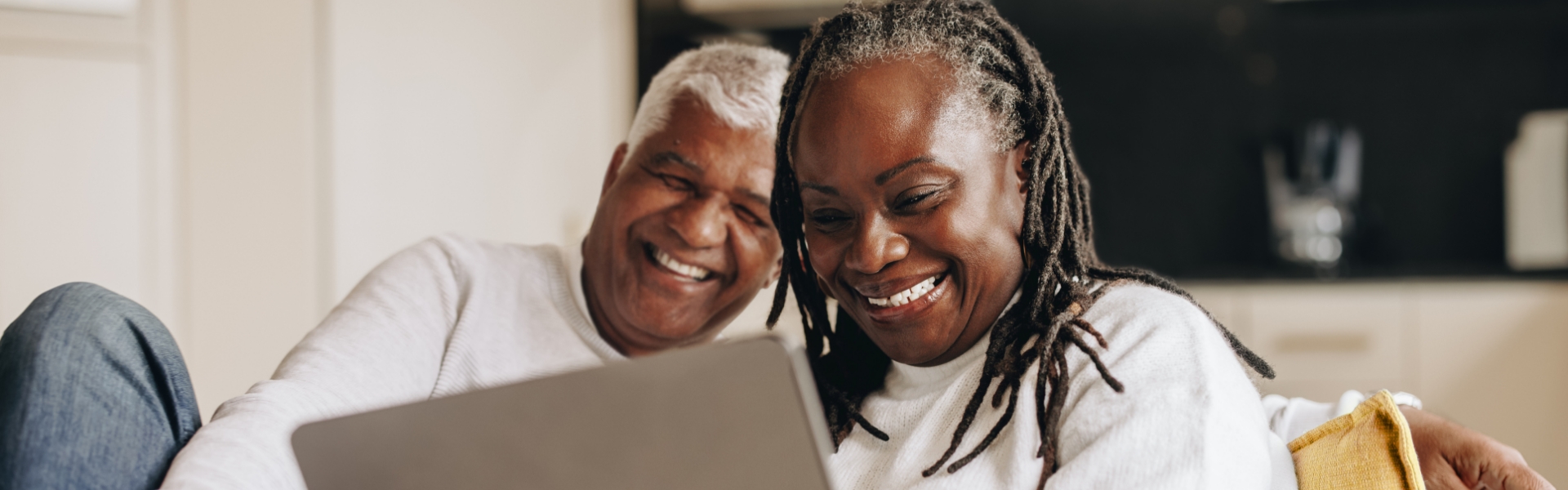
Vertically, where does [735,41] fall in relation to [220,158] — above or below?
above

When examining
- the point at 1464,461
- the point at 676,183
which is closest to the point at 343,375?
the point at 676,183

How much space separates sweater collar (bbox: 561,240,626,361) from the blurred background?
0.18m

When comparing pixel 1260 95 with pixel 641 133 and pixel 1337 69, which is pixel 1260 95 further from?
pixel 641 133

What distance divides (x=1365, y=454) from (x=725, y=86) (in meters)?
0.70

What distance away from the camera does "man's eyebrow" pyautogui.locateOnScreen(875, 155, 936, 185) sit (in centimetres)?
80

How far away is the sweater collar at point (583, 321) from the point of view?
124 cm

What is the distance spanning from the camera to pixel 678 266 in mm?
1200

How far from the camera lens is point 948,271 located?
836 millimetres

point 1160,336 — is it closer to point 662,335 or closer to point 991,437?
point 991,437

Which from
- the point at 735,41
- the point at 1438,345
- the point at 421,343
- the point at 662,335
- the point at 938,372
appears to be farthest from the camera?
the point at 735,41

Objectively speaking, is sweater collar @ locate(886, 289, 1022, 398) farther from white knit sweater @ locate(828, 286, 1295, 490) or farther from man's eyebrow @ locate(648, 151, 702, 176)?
man's eyebrow @ locate(648, 151, 702, 176)

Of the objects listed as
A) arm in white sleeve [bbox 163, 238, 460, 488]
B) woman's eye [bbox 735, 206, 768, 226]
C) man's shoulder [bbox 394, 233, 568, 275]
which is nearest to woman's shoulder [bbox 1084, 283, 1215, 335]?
woman's eye [bbox 735, 206, 768, 226]

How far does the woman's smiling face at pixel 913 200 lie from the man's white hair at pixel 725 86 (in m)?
0.30

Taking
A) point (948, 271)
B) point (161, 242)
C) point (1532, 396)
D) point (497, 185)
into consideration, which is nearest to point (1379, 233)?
point (1532, 396)
